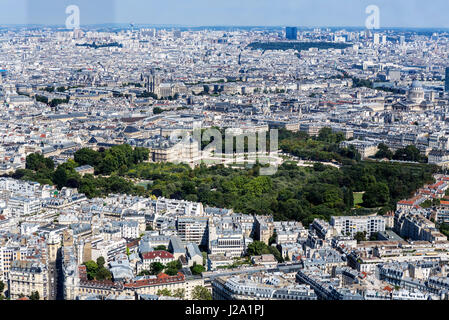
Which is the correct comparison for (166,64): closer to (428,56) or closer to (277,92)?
(277,92)

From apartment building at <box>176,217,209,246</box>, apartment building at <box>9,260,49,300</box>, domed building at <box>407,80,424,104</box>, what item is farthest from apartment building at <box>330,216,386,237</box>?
domed building at <box>407,80,424,104</box>

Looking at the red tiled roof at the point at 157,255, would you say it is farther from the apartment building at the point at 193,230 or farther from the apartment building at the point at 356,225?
the apartment building at the point at 356,225

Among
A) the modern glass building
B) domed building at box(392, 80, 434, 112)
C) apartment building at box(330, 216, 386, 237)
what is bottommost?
apartment building at box(330, 216, 386, 237)

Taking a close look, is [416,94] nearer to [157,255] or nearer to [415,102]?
[415,102]

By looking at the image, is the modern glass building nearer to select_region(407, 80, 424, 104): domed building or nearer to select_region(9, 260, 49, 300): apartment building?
select_region(9, 260, 49, 300): apartment building

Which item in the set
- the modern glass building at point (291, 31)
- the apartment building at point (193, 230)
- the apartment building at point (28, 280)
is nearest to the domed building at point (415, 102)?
the modern glass building at point (291, 31)

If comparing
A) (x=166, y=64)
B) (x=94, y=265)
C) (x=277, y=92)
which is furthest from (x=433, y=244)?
(x=166, y=64)

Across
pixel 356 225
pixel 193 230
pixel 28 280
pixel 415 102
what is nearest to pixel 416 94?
pixel 415 102

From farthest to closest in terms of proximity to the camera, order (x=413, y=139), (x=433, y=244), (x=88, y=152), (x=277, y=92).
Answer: (x=277, y=92)
(x=413, y=139)
(x=88, y=152)
(x=433, y=244)
